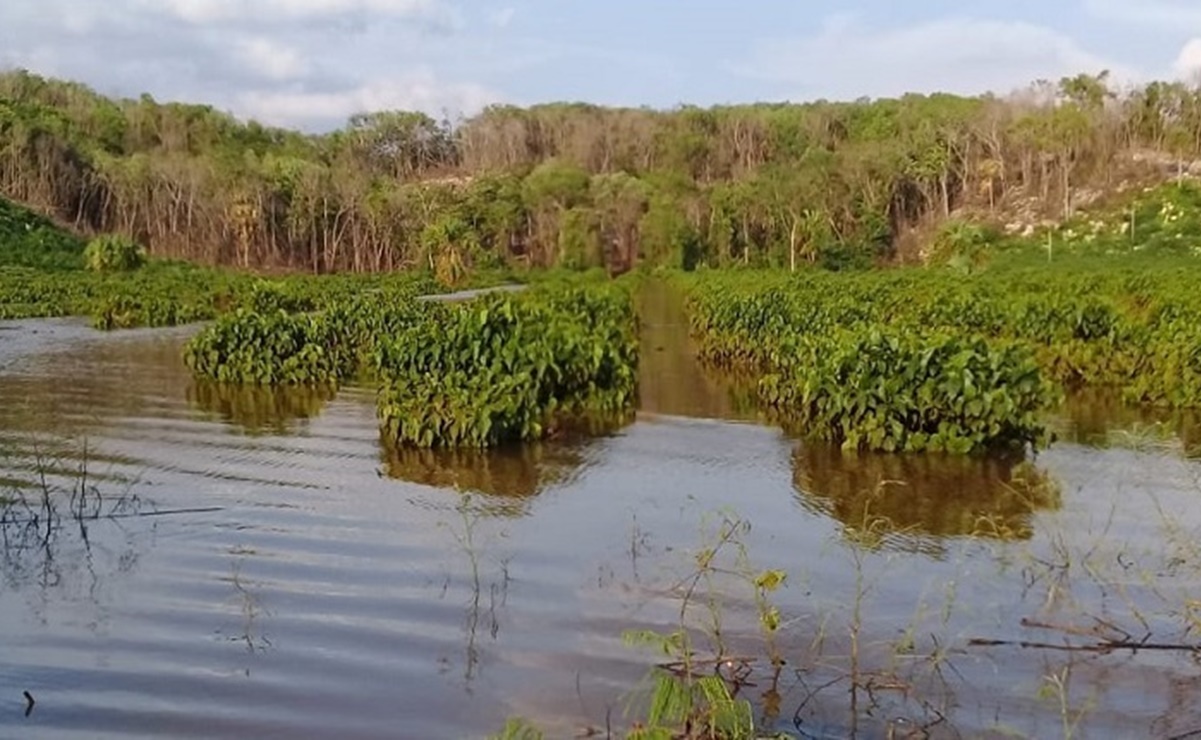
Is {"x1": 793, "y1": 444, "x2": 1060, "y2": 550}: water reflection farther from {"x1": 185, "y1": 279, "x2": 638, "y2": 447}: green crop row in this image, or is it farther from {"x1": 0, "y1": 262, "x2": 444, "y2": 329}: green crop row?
{"x1": 0, "y1": 262, "x2": 444, "y2": 329}: green crop row

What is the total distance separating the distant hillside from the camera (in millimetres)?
54781

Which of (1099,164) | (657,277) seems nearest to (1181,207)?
(1099,164)

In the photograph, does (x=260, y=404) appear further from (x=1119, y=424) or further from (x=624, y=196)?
(x=624, y=196)

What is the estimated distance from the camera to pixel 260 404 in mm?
16594

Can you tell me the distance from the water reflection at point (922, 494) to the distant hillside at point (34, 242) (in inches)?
1923

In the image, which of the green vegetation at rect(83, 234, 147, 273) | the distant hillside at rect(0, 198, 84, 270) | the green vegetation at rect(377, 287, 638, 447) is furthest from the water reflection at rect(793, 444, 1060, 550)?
the distant hillside at rect(0, 198, 84, 270)

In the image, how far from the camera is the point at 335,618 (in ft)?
23.2

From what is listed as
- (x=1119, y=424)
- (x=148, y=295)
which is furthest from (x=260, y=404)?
(x=148, y=295)

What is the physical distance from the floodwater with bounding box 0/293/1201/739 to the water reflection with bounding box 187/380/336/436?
3.22 feet

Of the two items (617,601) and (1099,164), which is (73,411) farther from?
(1099,164)

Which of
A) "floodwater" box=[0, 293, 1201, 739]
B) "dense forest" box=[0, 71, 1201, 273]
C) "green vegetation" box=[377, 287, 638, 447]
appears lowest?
"floodwater" box=[0, 293, 1201, 739]

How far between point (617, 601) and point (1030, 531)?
3616mm

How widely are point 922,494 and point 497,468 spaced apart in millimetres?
3855

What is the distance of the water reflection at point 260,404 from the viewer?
14766mm
